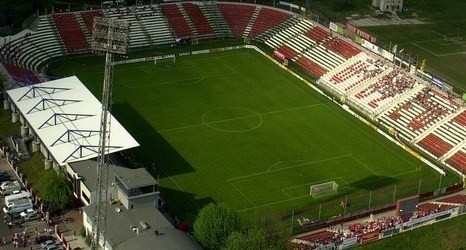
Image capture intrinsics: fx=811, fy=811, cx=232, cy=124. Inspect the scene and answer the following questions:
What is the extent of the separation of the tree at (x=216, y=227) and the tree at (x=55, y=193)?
15039 mm

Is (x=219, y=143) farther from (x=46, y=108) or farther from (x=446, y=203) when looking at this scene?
(x=446, y=203)

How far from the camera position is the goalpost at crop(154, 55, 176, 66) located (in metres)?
112

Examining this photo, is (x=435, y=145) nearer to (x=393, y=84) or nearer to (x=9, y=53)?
(x=393, y=84)

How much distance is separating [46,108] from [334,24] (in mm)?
47641

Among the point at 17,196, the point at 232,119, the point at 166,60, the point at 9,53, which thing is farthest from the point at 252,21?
the point at 17,196

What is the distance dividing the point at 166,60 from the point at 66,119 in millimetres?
32288

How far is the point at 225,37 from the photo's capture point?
121 metres

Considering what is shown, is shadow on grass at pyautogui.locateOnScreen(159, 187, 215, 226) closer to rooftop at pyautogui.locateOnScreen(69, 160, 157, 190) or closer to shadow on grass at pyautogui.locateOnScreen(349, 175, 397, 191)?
rooftop at pyautogui.locateOnScreen(69, 160, 157, 190)

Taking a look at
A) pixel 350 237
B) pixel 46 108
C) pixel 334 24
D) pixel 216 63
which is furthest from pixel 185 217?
pixel 334 24

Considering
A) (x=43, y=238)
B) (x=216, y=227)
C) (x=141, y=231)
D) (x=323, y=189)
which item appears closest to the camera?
(x=216, y=227)

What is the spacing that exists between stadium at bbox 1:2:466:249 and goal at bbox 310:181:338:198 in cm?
14

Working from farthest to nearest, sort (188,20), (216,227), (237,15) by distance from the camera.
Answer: (237,15) < (188,20) < (216,227)

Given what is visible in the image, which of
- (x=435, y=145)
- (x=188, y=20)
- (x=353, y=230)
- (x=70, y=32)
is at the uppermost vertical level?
(x=188, y=20)

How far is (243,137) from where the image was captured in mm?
90812
